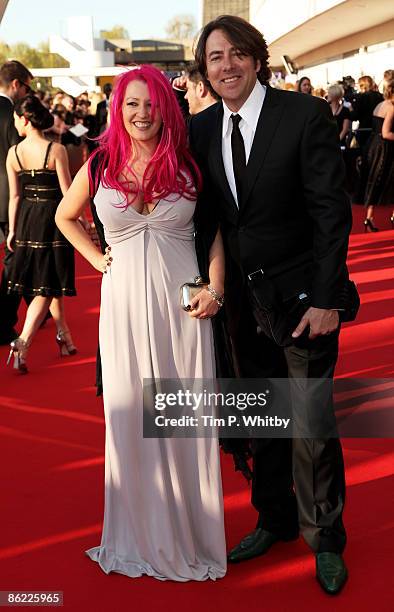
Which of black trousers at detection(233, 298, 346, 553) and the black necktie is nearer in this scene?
the black necktie

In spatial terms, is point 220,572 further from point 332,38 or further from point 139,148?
point 332,38

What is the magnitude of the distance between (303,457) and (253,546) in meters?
0.45

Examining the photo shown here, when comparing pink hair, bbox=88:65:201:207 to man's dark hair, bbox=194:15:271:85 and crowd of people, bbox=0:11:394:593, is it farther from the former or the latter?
man's dark hair, bbox=194:15:271:85

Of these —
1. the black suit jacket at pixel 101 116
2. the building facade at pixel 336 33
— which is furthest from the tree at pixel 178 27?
the black suit jacket at pixel 101 116

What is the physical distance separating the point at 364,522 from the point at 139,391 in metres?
1.14

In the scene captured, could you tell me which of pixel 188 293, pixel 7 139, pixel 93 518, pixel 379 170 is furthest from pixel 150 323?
pixel 379 170

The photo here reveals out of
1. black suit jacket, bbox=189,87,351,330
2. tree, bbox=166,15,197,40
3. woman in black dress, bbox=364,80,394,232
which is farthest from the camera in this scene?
tree, bbox=166,15,197,40

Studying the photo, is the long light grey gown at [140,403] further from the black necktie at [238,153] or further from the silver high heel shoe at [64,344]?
the silver high heel shoe at [64,344]

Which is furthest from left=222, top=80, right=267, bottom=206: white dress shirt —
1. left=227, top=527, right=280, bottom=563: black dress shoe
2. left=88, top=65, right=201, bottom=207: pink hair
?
left=227, top=527, right=280, bottom=563: black dress shoe

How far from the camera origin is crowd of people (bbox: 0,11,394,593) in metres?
2.78

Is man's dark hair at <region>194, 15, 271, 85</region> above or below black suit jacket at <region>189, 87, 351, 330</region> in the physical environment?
above

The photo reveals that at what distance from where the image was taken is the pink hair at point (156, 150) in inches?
110

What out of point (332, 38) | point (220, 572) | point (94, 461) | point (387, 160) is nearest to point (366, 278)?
point (387, 160)

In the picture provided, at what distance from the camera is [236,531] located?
3.42m
